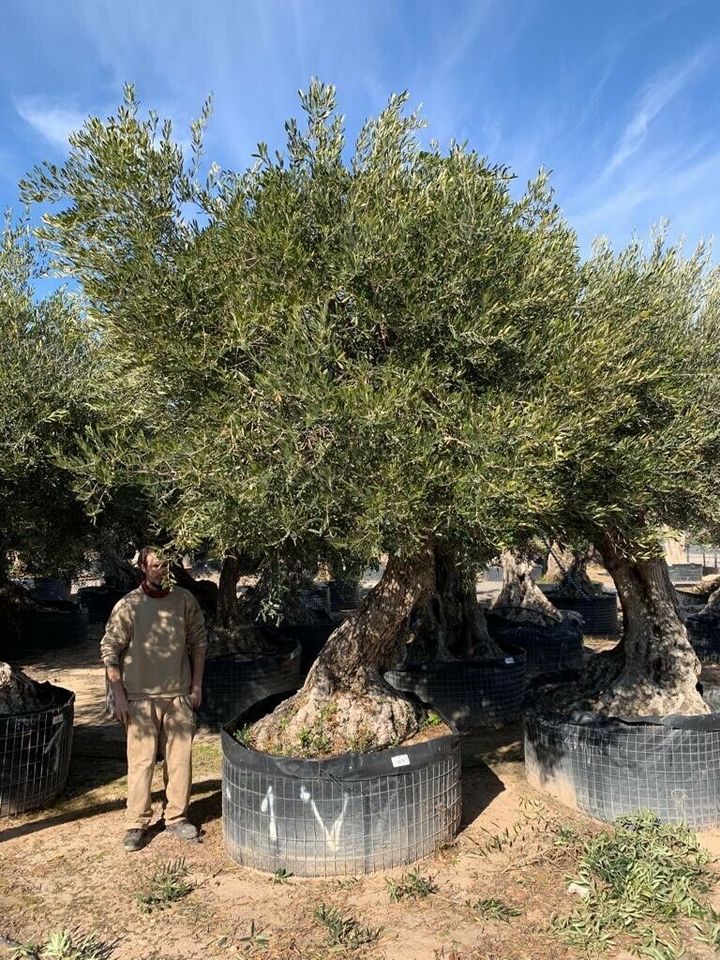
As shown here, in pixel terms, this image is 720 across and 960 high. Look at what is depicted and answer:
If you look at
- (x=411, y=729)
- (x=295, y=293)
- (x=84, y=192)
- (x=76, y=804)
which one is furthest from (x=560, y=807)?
(x=84, y=192)

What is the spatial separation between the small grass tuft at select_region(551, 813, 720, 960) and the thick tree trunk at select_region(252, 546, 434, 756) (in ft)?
6.17

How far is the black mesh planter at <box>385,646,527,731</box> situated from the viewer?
955cm

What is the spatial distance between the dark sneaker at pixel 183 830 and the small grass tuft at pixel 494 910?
7.97 feet

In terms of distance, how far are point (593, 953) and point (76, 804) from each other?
4.89 meters

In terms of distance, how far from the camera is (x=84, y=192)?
4.95 metres

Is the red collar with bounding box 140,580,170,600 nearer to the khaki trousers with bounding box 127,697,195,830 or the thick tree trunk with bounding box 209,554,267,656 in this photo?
the khaki trousers with bounding box 127,697,195,830

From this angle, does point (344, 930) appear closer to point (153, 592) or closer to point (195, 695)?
point (195, 695)

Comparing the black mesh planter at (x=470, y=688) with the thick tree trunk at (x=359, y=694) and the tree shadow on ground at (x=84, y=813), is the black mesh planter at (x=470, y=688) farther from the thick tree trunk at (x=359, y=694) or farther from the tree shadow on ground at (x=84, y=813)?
the tree shadow on ground at (x=84, y=813)

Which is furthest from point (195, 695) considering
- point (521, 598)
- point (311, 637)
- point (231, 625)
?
point (521, 598)

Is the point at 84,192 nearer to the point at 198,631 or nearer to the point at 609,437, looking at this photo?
the point at 198,631

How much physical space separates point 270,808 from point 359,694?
1370mm

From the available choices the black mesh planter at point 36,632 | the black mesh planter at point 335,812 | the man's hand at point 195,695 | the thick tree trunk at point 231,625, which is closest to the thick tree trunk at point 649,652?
the black mesh planter at point 335,812

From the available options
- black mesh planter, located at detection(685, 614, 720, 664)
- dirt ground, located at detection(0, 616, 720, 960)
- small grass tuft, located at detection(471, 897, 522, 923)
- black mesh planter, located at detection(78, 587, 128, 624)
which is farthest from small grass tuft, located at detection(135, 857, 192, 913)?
black mesh planter, located at detection(78, 587, 128, 624)

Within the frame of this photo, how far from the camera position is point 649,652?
729cm
